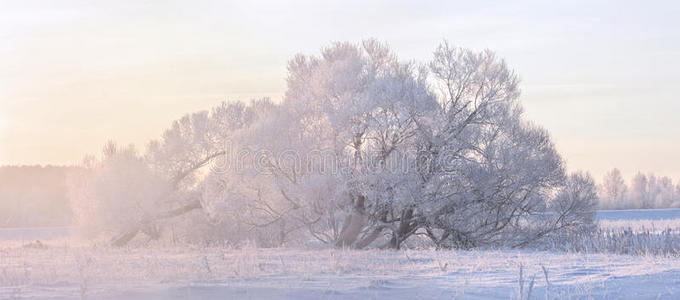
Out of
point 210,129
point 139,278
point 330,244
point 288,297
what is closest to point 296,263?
point 139,278

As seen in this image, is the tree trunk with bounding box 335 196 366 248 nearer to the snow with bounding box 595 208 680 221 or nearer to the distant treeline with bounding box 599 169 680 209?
the snow with bounding box 595 208 680 221

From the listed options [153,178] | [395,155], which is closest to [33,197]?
[153,178]

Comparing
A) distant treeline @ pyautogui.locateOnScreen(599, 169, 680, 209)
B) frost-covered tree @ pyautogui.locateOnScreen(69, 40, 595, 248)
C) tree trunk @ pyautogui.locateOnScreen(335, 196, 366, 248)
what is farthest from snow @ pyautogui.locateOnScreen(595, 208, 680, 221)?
tree trunk @ pyautogui.locateOnScreen(335, 196, 366, 248)

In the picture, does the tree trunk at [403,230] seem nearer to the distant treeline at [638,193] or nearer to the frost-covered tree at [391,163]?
the frost-covered tree at [391,163]

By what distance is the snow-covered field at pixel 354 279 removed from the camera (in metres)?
12.1

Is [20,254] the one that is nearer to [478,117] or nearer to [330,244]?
[330,244]

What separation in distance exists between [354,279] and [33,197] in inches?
3392

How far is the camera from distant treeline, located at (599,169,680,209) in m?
104

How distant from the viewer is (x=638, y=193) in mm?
135125

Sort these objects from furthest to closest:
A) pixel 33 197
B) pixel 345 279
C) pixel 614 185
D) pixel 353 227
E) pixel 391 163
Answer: pixel 614 185, pixel 33 197, pixel 353 227, pixel 391 163, pixel 345 279

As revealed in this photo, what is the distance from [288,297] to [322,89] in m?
16.7

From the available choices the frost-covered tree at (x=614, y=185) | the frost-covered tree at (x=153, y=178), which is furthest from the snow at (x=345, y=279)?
the frost-covered tree at (x=614, y=185)

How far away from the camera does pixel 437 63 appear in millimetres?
29656

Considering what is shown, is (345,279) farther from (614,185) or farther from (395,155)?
(614,185)
